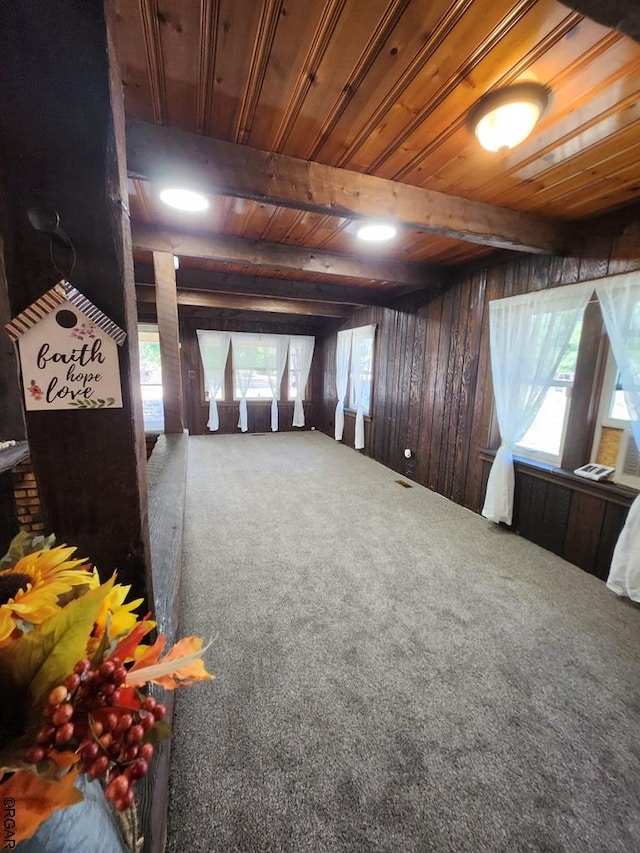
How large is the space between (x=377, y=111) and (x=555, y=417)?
7.55 ft

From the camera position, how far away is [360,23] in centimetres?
95

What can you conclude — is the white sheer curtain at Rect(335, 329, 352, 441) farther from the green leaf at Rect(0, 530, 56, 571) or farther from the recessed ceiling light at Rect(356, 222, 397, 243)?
the green leaf at Rect(0, 530, 56, 571)

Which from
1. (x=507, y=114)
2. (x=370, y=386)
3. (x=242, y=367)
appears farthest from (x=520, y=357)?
(x=242, y=367)

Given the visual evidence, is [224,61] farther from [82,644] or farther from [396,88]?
[82,644]

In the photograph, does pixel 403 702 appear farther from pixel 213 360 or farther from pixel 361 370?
pixel 213 360

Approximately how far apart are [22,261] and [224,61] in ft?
3.41

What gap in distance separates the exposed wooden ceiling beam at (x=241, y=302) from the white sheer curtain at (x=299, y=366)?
1247 mm

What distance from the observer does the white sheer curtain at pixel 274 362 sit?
21.0ft

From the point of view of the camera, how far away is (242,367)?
6367 millimetres

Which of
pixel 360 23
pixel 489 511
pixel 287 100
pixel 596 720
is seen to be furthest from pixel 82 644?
pixel 489 511

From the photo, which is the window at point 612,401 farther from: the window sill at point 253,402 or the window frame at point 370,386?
the window sill at point 253,402

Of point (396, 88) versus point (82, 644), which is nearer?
point (82, 644)

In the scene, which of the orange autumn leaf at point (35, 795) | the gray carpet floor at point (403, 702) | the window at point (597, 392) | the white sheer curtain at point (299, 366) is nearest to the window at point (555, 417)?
the window at point (597, 392)

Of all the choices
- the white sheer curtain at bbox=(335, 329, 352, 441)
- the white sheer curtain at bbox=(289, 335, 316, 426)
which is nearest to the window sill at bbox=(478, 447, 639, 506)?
the white sheer curtain at bbox=(335, 329, 352, 441)
